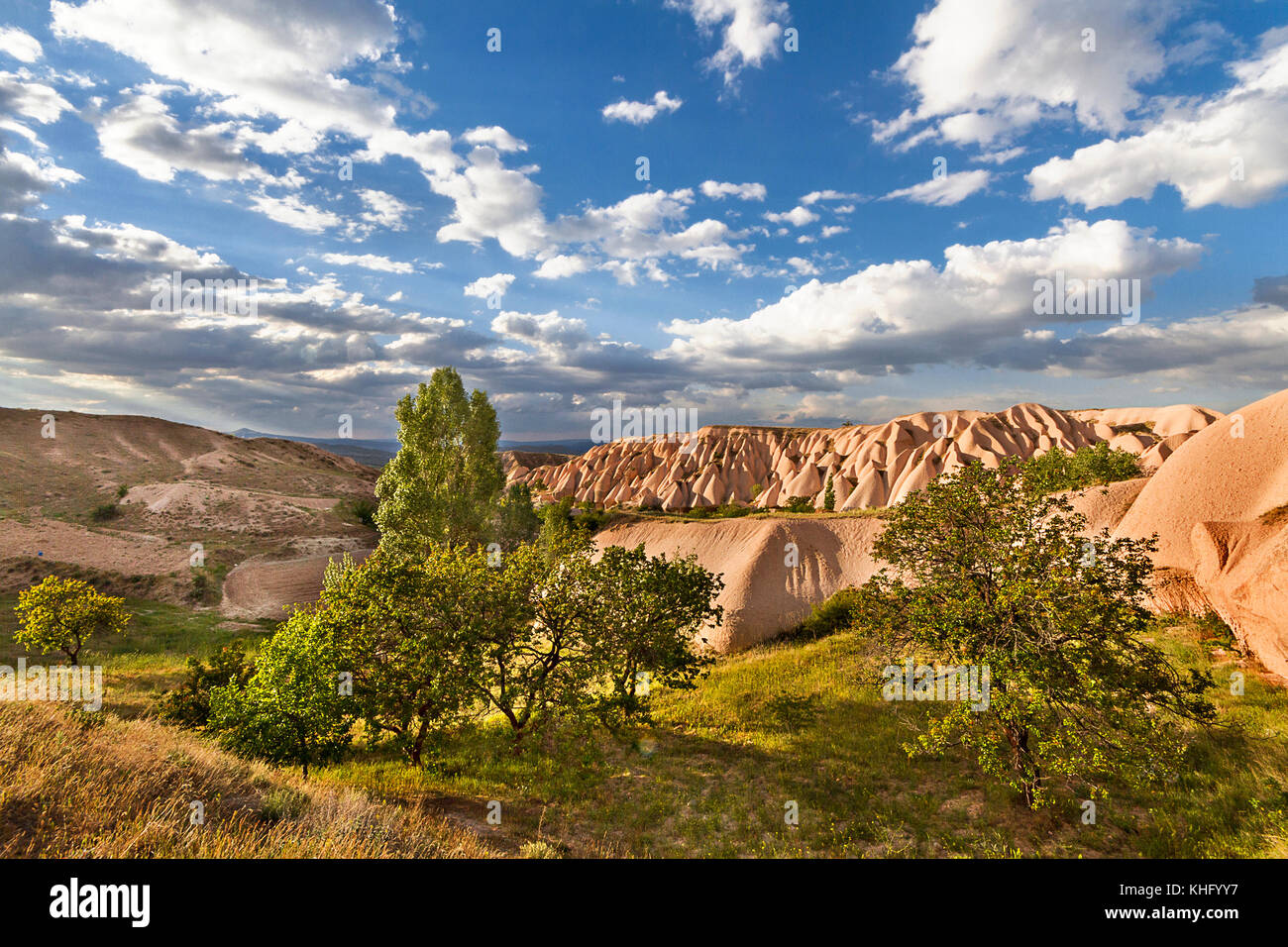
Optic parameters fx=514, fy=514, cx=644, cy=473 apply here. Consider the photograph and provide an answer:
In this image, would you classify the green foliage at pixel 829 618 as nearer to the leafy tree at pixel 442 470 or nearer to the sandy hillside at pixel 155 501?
the leafy tree at pixel 442 470

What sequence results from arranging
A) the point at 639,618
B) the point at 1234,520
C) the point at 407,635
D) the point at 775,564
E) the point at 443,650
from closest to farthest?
the point at 443,650 → the point at 407,635 → the point at 639,618 → the point at 1234,520 → the point at 775,564

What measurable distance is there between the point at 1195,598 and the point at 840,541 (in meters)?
17.7

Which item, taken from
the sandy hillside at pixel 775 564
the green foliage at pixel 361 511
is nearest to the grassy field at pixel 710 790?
the sandy hillside at pixel 775 564

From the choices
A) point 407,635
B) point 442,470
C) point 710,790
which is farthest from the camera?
point 442,470

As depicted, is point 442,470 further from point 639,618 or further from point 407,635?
point 639,618

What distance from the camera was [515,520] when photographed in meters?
48.3

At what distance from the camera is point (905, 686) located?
17656mm

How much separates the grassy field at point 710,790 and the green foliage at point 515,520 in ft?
85.3

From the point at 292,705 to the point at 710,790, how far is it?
42.3ft

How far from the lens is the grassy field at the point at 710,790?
32.6ft

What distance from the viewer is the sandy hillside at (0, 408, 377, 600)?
46.8m

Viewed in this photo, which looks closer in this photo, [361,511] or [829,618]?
[829,618]

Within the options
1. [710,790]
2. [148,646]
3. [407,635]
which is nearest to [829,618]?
[710,790]

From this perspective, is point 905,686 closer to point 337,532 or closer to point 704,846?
point 704,846
